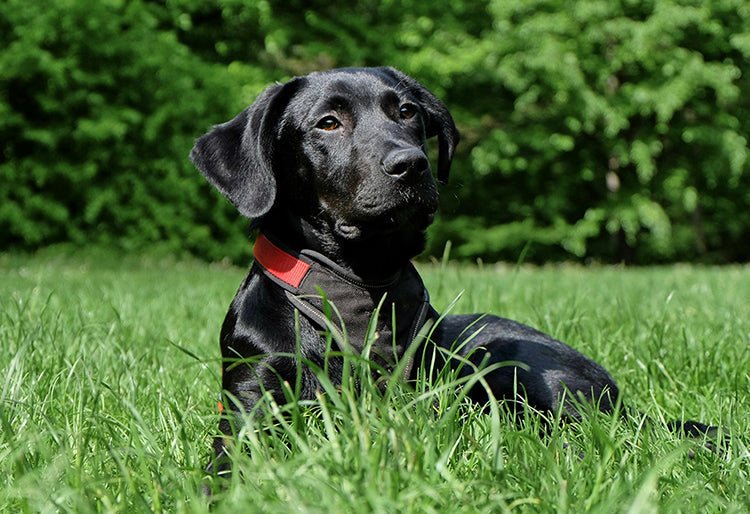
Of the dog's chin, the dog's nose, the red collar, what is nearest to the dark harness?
the red collar

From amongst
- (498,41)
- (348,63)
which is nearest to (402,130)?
(348,63)

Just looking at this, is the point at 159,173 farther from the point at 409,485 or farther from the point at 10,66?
the point at 409,485

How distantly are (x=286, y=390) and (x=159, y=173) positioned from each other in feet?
40.7

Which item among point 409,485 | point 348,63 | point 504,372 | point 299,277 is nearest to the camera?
point 409,485

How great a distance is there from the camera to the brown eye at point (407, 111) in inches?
121

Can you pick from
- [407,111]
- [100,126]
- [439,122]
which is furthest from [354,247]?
[100,126]

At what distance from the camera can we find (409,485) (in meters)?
1.70

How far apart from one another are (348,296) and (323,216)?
0.30 m

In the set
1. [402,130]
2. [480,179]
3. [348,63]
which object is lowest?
[480,179]

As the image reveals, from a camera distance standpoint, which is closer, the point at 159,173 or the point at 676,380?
the point at 676,380

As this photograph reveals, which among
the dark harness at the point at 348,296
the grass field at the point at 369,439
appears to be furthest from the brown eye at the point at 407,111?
the grass field at the point at 369,439

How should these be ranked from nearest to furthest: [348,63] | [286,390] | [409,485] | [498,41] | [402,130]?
[409,485]
[286,390]
[402,130]
[348,63]
[498,41]

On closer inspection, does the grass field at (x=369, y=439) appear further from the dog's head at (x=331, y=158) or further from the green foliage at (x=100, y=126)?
the green foliage at (x=100, y=126)

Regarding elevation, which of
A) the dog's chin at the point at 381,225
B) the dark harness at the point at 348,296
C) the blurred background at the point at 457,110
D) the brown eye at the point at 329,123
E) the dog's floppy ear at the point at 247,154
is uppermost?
the brown eye at the point at 329,123
